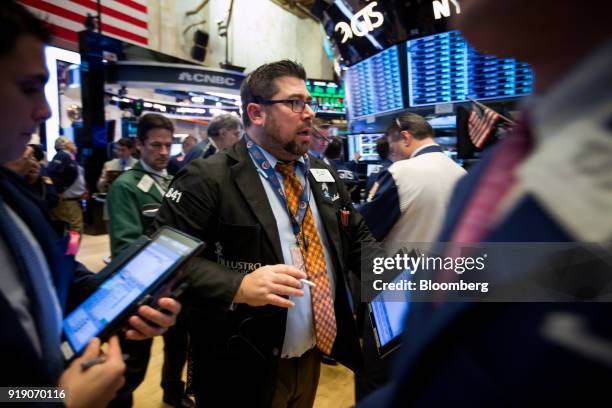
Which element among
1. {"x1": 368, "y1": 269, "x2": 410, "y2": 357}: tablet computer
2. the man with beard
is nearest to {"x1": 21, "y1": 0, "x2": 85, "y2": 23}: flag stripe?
the man with beard

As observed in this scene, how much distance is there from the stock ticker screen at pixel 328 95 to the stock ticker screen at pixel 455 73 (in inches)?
211

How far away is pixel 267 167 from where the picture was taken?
1693mm

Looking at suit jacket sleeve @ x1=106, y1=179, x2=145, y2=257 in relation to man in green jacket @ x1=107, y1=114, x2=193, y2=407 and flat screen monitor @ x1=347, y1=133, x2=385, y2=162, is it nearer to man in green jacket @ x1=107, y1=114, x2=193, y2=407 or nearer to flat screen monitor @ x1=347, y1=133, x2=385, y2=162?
man in green jacket @ x1=107, y1=114, x2=193, y2=407

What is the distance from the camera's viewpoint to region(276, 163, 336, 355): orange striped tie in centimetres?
158

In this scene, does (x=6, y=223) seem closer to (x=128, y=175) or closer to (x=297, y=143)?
(x=297, y=143)

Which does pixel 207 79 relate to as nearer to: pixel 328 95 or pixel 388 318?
pixel 328 95

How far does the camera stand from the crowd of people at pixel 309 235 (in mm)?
322

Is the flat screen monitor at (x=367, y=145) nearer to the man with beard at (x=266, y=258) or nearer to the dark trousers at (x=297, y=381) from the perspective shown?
the man with beard at (x=266, y=258)

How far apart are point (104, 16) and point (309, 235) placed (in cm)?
693

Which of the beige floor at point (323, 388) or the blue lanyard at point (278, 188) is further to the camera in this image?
the beige floor at point (323, 388)

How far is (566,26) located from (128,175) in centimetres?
274

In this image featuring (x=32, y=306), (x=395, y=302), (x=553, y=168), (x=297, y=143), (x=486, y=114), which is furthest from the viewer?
(x=486, y=114)

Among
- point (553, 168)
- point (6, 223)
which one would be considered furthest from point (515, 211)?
point (6, 223)


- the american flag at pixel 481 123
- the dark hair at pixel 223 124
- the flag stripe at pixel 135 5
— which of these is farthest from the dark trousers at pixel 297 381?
the flag stripe at pixel 135 5
